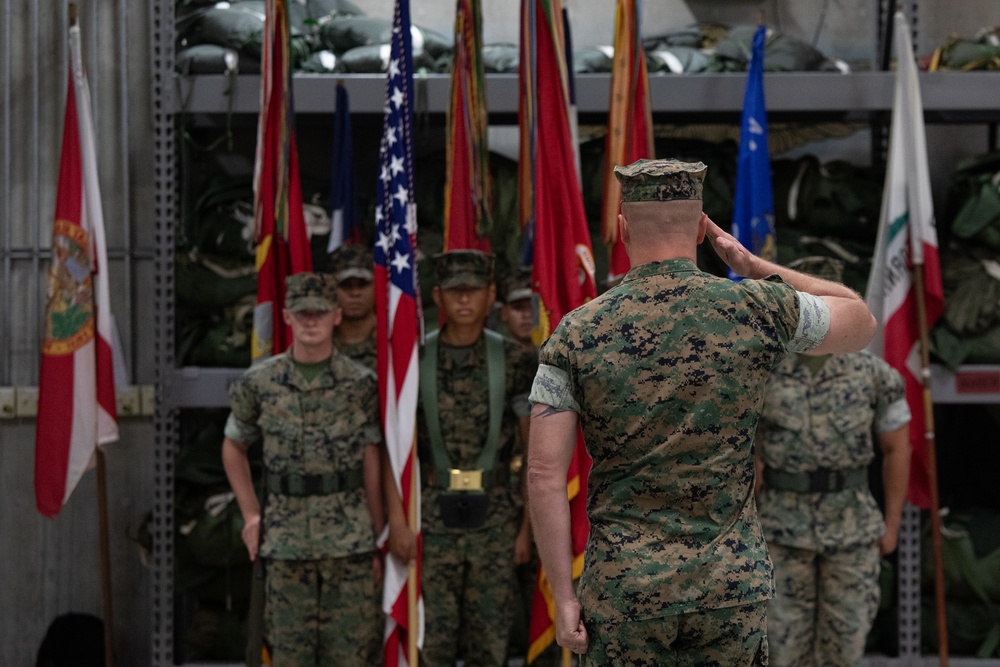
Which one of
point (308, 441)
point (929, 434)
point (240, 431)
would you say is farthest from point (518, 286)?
point (929, 434)

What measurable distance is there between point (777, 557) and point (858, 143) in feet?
7.14

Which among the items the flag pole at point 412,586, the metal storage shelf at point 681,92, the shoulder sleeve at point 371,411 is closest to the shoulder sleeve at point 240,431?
the shoulder sleeve at point 371,411

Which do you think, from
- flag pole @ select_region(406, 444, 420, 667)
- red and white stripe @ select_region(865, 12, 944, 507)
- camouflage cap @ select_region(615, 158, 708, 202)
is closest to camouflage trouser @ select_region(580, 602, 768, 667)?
camouflage cap @ select_region(615, 158, 708, 202)

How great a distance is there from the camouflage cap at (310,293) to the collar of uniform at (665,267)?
4.80 feet

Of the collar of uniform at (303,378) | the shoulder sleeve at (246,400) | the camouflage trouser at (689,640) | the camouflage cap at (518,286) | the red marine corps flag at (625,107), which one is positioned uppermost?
the red marine corps flag at (625,107)

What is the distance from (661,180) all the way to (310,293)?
5.10 feet

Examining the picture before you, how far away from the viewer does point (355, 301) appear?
387 cm

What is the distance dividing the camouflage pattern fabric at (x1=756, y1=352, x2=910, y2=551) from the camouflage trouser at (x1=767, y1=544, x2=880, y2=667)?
61 mm

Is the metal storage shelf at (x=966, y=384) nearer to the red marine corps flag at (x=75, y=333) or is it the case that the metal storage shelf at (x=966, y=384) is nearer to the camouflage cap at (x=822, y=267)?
the camouflage cap at (x=822, y=267)

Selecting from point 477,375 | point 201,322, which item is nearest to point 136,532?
point 201,322

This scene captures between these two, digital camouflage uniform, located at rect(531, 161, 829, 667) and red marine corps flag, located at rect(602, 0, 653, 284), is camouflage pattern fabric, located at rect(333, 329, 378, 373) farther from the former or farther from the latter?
digital camouflage uniform, located at rect(531, 161, 829, 667)

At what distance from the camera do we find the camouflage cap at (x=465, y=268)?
3354 millimetres

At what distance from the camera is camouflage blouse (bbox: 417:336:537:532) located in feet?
11.2

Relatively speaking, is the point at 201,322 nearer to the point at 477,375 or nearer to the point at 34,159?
the point at 34,159
